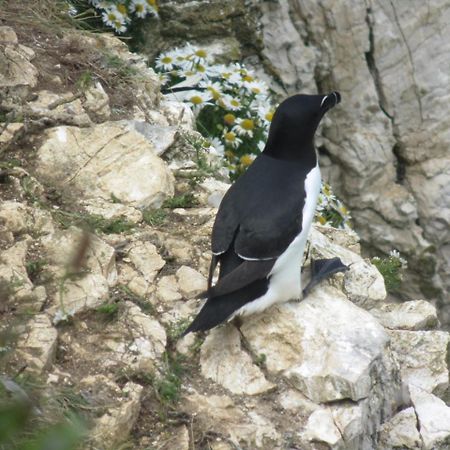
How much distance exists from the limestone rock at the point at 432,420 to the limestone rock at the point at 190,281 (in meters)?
1.02

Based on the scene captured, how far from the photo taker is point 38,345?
3111 mm

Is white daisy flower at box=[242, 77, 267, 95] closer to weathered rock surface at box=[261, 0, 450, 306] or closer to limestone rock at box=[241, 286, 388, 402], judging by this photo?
weathered rock surface at box=[261, 0, 450, 306]

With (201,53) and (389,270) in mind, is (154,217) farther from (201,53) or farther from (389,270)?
(201,53)

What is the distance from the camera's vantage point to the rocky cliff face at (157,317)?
314 cm

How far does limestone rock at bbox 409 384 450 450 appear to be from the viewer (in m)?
3.55

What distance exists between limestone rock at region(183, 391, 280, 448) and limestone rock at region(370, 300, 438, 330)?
1.34m

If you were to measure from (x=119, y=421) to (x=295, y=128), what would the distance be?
1.58 metres

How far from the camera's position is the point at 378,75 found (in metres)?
6.75

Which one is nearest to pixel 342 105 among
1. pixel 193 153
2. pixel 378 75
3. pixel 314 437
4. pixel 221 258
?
pixel 378 75

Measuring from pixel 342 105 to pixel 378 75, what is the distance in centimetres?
35

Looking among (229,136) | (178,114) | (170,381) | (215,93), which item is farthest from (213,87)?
(170,381)

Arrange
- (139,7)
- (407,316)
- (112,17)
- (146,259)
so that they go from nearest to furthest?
(146,259) < (407,316) < (112,17) < (139,7)

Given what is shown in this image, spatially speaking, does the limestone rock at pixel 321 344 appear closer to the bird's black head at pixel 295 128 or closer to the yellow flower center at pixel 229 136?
the bird's black head at pixel 295 128

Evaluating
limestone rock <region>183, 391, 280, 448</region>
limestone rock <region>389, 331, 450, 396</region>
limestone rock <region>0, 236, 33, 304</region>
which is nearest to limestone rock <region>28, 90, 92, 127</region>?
limestone rock <region>0, 236, 33, 304</region>
